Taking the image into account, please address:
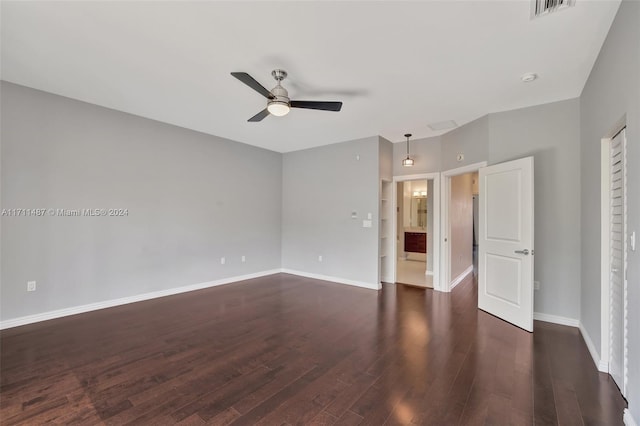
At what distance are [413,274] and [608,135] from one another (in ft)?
15.1

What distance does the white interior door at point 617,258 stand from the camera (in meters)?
2.22

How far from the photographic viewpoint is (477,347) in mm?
2922

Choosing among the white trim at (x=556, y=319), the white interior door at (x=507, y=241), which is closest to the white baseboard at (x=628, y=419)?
the white interior door at (x=507, y=241)

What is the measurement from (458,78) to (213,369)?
380 cm

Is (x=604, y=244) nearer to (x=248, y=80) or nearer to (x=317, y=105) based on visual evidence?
(x=317, y=105)

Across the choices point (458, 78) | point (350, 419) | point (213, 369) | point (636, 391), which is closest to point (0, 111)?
point (213, 369)

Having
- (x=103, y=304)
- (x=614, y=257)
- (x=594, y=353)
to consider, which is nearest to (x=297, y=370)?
(x=594, y=353)

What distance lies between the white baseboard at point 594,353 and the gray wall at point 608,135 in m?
0.07

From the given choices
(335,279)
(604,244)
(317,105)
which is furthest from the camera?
(335,279)

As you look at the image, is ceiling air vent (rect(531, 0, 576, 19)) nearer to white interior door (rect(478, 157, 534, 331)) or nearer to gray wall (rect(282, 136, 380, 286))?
white interior door (rect(478, 157, 534, 331))

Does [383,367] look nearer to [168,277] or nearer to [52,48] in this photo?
[168,277]

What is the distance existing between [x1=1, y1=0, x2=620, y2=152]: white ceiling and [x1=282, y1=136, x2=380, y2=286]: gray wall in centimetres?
168

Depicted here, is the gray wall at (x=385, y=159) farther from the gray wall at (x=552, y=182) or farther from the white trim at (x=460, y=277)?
the white trim at (x=460, y=277)

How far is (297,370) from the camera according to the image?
8.09 ft
